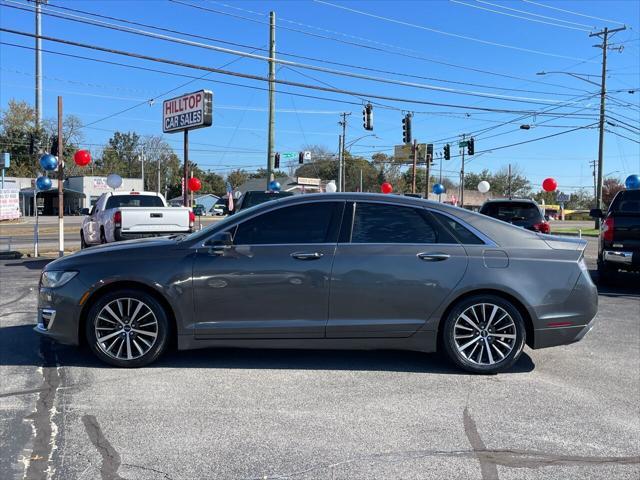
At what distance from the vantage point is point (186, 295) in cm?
492

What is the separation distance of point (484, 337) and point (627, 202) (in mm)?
6928

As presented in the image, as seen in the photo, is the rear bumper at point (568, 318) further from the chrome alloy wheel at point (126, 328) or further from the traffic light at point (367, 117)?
the traffic light at point (367, 117)

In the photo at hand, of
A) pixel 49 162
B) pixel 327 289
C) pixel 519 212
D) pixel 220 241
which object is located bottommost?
pixel 327 289

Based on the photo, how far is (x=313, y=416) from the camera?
13.6 ft

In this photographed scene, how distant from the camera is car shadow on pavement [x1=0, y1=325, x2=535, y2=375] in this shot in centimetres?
528

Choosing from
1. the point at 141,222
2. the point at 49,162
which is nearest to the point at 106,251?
the point at 141,222

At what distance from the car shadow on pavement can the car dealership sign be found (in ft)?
46.1

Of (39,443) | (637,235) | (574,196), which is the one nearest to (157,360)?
(39,443)

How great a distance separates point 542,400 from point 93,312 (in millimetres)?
3905

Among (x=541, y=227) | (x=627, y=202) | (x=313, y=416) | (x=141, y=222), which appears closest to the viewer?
(x=313, y=416)

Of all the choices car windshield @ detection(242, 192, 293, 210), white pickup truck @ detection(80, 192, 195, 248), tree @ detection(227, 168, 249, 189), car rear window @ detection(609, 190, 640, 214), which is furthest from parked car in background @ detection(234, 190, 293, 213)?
tree @ detection(227, 168, 249, 189)

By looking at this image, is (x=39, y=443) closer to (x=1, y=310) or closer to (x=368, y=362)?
(x=368, y=362)

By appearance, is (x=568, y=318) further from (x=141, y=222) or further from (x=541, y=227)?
(x=141, y=222)

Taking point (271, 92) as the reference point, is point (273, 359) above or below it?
below
